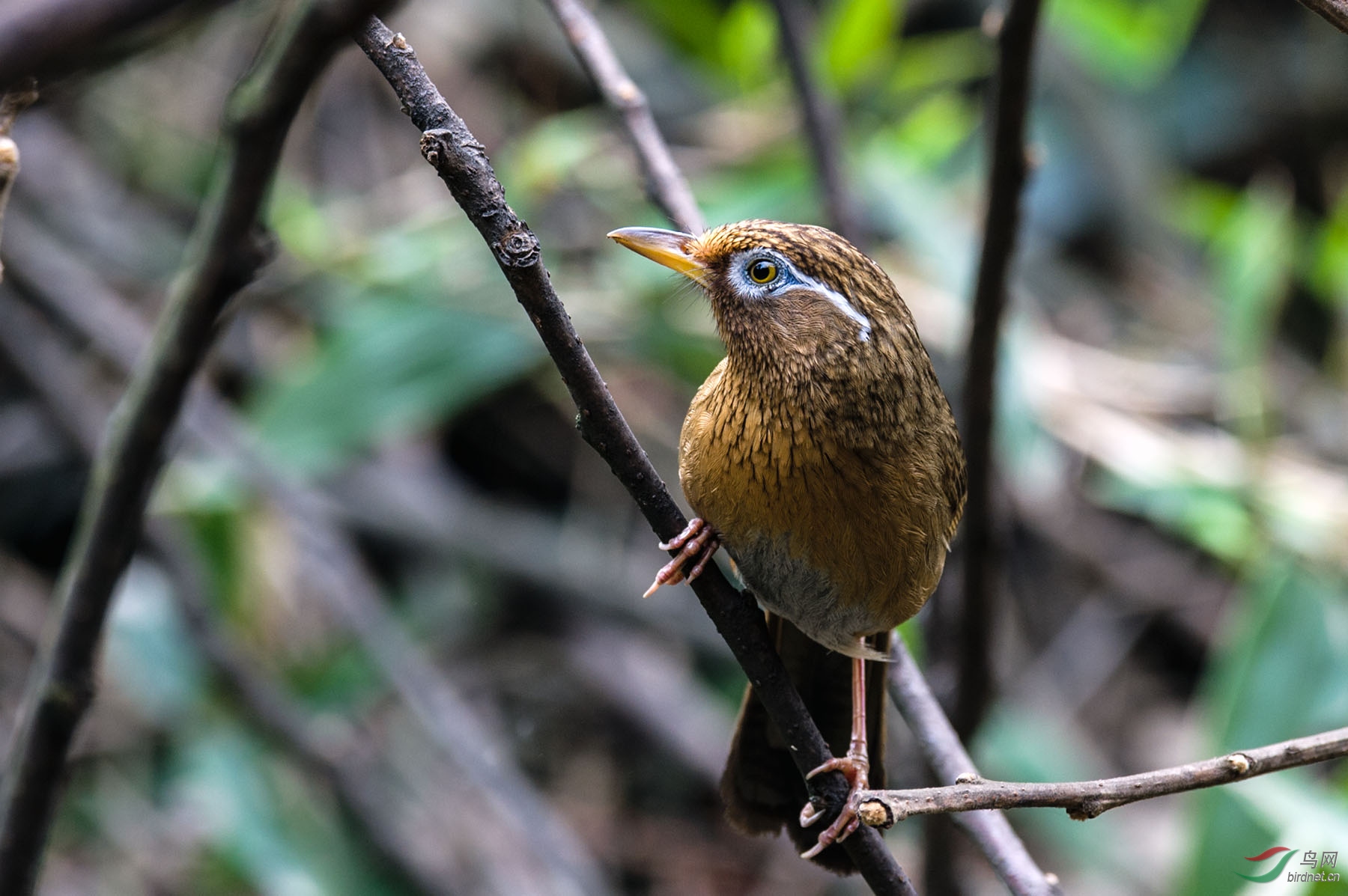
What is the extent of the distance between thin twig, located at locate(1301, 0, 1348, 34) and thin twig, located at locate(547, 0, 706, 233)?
1.30 m

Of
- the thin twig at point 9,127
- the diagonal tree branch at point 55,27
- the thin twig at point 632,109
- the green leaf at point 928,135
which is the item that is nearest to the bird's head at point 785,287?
the thin twig at point 632,109

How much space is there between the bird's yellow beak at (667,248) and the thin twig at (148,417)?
913mm

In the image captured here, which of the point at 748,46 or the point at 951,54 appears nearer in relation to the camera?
the point at 748,46

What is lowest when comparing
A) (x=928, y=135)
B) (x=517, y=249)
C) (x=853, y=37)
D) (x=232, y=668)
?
(x=232, y=668)

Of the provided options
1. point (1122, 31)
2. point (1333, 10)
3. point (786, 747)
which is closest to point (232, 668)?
point (786, 747)

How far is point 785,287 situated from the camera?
8.32 feet

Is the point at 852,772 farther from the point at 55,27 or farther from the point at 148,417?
the point at 55,27

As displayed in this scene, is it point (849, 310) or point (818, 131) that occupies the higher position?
point (818, 131)

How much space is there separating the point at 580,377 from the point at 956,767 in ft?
3.78

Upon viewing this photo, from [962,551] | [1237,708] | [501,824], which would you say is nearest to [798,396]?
[962,551]

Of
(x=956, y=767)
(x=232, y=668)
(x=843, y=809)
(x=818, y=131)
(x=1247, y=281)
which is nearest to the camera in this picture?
(x=843, y=809)

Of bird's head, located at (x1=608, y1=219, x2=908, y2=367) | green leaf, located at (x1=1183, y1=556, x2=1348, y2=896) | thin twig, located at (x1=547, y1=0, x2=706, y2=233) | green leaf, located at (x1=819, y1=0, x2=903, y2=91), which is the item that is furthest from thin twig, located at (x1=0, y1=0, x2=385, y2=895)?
green leaf, located at (x1=819, y1=0, x2=903, y2=91)

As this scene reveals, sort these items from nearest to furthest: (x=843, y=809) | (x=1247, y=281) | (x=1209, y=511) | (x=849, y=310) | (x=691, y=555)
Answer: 1. (x=843, y=809)
2. (x=691, y=555)
3. (x=849, y=310)
4. (x=1209, y=511)
5. (x=1247, y=281)

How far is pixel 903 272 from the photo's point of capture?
523cm
